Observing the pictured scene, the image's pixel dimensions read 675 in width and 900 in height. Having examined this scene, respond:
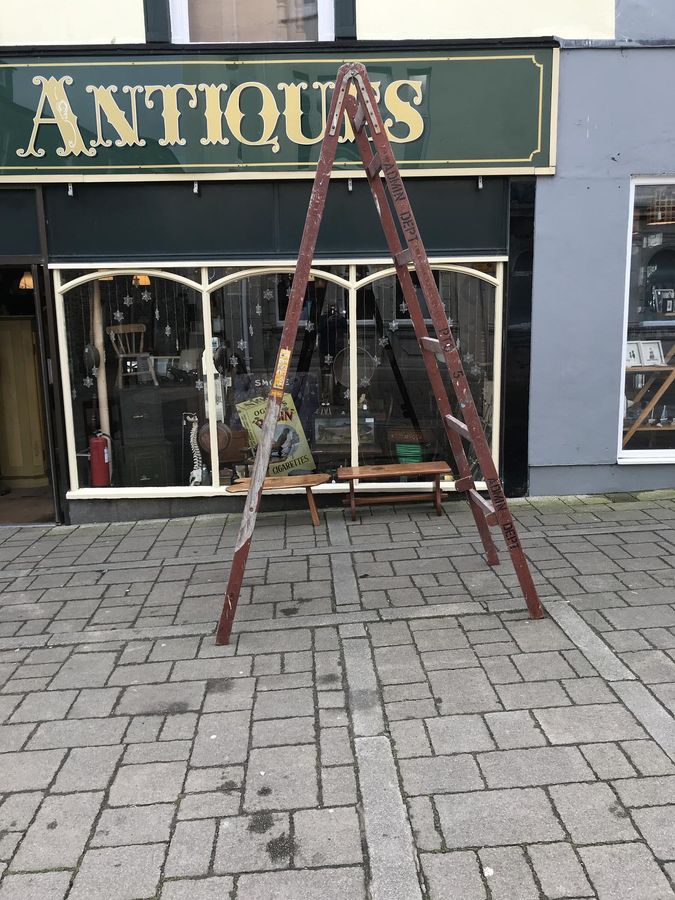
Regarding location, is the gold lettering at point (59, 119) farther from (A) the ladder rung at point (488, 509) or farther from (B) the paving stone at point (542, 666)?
(B) the paving stone at point (542, 666)

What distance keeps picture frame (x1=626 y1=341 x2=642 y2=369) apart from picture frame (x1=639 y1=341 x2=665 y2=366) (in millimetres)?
38

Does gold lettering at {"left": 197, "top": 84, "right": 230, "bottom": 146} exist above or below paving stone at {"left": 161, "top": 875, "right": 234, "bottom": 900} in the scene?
above

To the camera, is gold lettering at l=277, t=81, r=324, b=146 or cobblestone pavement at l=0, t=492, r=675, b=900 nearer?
cobblestone pavement at l=0, t=492, r=675, b=900

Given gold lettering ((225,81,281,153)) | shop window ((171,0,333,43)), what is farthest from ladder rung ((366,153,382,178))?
shop window ((171,0,333,43))

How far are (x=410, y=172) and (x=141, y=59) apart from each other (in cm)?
239

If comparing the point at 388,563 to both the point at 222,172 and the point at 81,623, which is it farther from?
the point at 222,172

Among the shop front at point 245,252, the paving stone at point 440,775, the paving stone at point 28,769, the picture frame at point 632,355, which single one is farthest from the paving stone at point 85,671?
the picture frame at point 632,355

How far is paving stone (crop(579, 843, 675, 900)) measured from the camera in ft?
7.42

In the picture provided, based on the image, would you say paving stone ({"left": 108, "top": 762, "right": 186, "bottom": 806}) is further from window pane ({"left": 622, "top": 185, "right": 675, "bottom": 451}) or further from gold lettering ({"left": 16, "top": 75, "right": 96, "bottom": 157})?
window pane ({"left": 622, "top": 185, "right": 675, "bottom": 451})

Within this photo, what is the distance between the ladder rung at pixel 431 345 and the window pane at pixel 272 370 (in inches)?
80.0

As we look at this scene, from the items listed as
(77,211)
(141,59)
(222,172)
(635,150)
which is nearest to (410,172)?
(222,172)

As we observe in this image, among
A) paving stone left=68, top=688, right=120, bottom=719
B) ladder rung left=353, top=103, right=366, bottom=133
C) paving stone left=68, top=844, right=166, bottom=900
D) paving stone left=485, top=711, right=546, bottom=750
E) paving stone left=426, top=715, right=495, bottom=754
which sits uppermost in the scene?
ladder rung left=353, top=103, right=366, bottom=133

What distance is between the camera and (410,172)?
6133 millimetres

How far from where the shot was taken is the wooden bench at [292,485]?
612 centimetres
